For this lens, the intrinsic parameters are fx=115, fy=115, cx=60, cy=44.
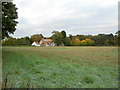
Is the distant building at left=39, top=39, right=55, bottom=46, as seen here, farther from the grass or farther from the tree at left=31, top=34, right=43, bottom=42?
the grass

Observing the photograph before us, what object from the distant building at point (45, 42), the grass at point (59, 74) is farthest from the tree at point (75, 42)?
the grass at point (59, 74)

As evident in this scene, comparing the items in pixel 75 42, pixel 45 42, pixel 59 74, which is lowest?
pixel 59 74

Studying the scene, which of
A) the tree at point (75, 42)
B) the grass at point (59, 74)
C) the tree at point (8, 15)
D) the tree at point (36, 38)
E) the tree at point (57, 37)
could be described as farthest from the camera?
the tree at point (36, 38)

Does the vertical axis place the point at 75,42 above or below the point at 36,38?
→ below

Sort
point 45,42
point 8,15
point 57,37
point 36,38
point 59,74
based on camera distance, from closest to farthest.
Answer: point 59,74 < point 8,15 < point 57,37 < point 36,38 < point 45,42

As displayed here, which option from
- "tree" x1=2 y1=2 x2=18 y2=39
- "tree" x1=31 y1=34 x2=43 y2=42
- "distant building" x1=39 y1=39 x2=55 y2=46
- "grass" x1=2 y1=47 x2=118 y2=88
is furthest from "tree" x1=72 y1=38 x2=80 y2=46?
"grass" x1=2 y1=47 x2=118 y2=88

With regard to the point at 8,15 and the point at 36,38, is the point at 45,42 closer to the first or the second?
the point at 36,38

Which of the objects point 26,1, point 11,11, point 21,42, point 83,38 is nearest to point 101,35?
point 83,38

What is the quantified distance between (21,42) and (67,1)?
2332 cm

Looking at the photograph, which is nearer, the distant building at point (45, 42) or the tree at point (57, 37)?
the tree at point (57, 37)

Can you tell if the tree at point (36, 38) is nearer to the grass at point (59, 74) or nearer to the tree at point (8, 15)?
the tree at point (8, 15)

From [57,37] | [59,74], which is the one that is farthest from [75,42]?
[59,74]

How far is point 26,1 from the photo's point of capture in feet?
17.2

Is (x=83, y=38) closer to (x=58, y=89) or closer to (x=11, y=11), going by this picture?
(x=11, y=11)
